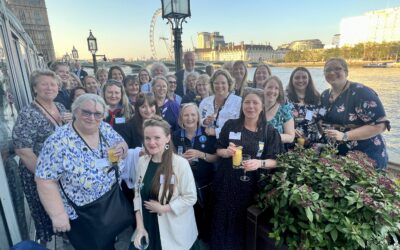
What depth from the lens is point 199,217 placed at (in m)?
2.43

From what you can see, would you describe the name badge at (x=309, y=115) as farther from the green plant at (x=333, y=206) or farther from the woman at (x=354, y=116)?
the green plant at (x=333, y=206)

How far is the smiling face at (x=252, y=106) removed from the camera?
6.40 feet

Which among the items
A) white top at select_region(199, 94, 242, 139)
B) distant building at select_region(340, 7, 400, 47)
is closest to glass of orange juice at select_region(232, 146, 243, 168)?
white top at select_region(199, 94, 242, 139)

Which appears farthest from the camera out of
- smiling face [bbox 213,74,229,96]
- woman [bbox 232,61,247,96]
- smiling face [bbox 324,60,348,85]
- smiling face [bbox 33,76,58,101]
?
woman [bbox 232,61,247,96]

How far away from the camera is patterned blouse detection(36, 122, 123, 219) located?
158 cm

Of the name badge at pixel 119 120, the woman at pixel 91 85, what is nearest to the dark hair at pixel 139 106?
the name badge at pixel 119 120

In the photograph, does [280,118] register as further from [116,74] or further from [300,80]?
[116,74]

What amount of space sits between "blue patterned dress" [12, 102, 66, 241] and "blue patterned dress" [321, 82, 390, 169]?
302 centimetres

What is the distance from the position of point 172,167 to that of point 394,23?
98786mm

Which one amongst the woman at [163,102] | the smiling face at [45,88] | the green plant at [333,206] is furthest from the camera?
the woman at [163,102]

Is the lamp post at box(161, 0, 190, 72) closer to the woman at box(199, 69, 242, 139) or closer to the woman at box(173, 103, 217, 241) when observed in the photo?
the woman at box(199, 69, 242, 139)

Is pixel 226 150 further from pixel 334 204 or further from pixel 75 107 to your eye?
pixel 75 107

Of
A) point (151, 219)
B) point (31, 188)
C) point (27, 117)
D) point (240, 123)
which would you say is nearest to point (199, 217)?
point (151, 219)

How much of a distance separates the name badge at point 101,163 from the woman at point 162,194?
0.28 metres
